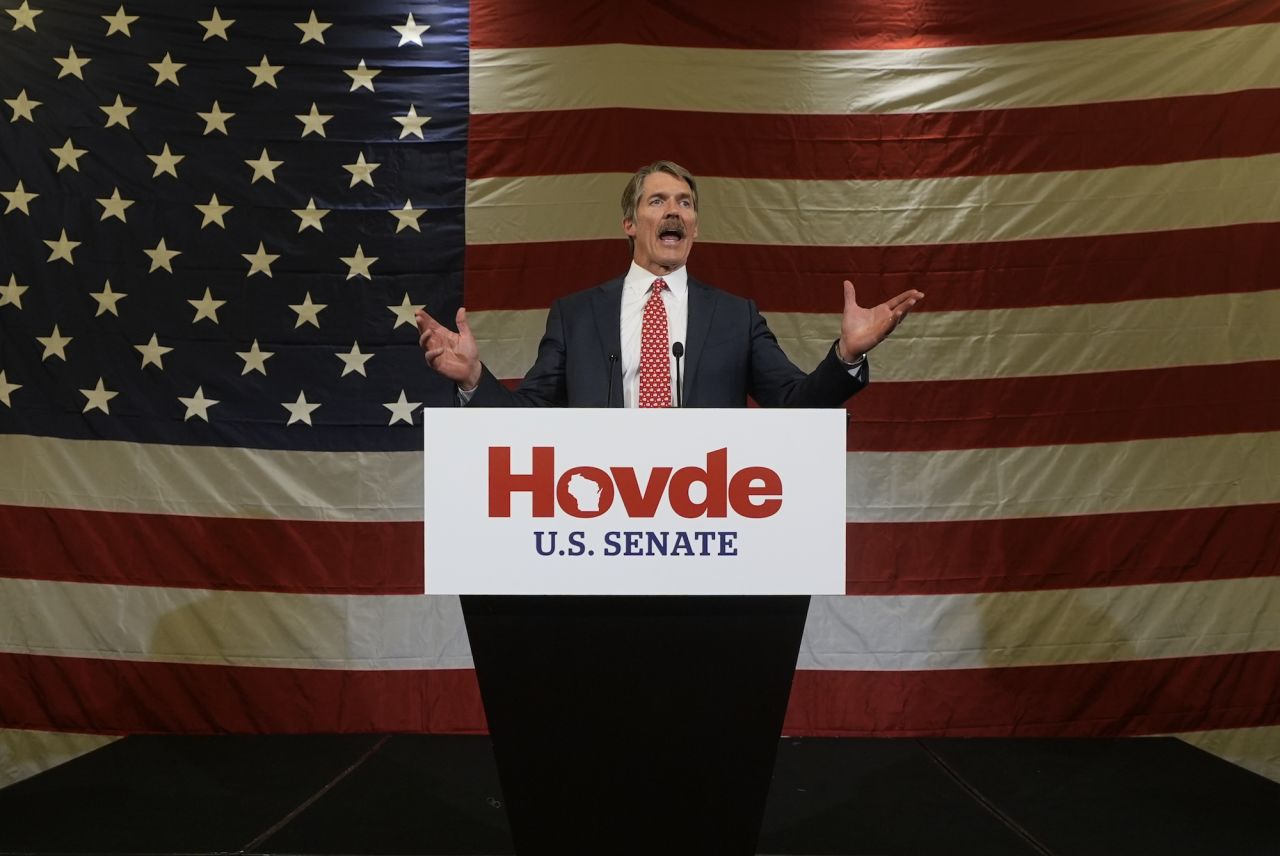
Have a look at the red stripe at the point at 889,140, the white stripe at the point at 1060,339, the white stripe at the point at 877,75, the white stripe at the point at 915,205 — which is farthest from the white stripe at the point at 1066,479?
the white stripe at the point at 877,75

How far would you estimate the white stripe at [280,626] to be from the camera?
3.19 meters

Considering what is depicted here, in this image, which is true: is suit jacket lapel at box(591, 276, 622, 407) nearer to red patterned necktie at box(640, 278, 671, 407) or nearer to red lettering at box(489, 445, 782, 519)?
red patterned necktie at box(640, 278, 671, 407)

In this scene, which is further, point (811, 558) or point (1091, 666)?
point (1091, 666)

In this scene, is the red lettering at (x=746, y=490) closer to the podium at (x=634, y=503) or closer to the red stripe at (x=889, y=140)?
the podium at (x=634, y=503)

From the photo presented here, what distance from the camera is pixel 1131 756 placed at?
116 inches

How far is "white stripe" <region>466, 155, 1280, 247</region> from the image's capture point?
10.6ft

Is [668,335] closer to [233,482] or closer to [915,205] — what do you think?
[915,205]

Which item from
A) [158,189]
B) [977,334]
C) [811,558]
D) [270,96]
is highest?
[270,96]

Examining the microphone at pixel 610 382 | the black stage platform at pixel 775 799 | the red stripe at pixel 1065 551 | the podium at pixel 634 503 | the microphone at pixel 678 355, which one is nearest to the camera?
the podium at pixel 634 503

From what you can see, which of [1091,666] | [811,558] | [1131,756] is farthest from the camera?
[1091,666]

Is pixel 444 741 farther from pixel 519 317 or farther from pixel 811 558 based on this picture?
pixel 811 558

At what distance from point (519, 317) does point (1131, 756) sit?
2291 mm

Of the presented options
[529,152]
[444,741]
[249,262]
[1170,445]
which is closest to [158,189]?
[249,262]

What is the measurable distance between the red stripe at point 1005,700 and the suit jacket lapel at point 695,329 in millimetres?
1664
